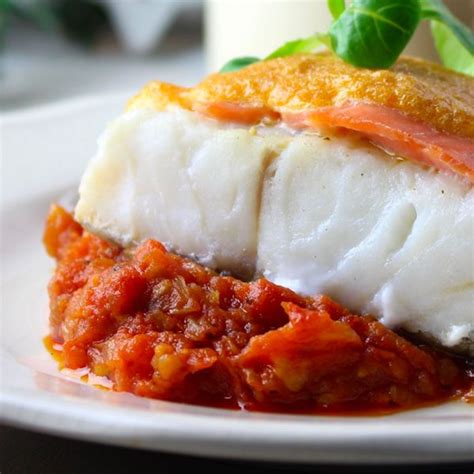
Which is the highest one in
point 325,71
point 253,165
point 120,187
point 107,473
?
point 325,71

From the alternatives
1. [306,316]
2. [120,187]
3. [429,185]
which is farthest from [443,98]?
[120,187]

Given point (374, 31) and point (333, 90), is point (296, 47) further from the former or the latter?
point (333, 90)

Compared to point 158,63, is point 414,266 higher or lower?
higher

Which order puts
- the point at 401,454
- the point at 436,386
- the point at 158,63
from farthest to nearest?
the point at 158,63 → the point at 436,386 → the point at 401,454

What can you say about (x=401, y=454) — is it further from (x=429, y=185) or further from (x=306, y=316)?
(x=429, y=185)

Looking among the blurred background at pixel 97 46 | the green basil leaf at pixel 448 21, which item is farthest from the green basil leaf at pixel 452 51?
the blurred background at pixel 97 46

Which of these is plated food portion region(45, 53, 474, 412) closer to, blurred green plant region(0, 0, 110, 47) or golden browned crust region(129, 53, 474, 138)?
golden browned crust region(129, 53, 474, 138)

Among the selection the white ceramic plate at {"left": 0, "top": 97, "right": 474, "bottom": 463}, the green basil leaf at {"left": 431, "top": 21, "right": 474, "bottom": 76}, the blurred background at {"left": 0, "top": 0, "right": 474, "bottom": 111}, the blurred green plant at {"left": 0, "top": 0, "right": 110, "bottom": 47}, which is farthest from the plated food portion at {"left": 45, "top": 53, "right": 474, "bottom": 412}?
the blurred green plant at {"left": 0, "top": 0, "right": 110, "bottom": 47}
